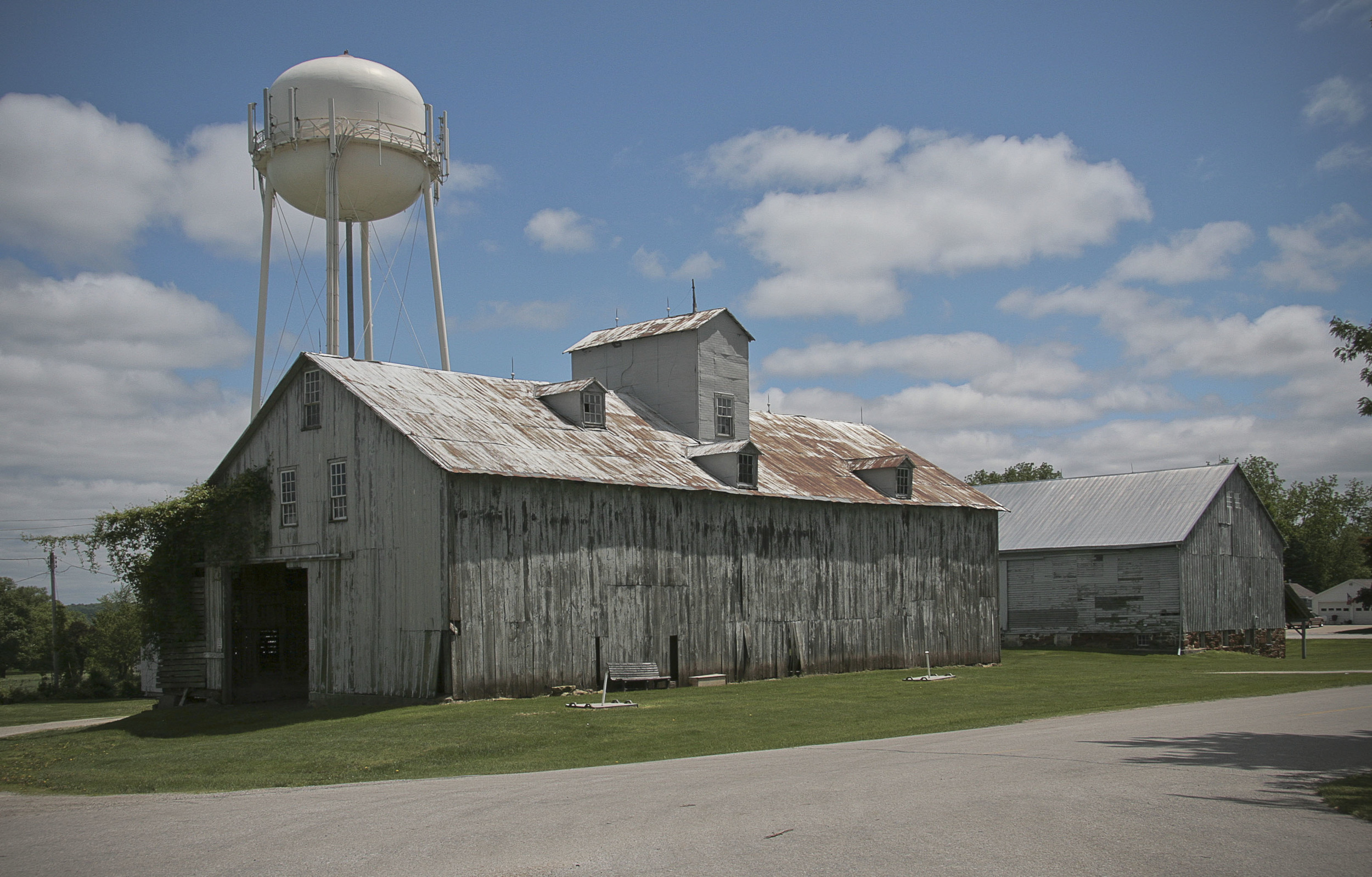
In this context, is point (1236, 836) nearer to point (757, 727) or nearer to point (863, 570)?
point (757, 727)

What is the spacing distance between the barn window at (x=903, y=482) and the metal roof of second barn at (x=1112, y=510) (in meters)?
15.6

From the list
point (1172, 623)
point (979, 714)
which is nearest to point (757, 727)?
point (979, 714)

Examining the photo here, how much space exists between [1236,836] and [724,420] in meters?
29.0

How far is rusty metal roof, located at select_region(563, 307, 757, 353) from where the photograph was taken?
3741 centimetres

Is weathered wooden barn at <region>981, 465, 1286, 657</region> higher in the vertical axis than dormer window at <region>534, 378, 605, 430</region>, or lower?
lower

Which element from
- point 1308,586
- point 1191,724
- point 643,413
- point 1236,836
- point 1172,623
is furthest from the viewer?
point 1308,586

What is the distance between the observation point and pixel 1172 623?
157 ft

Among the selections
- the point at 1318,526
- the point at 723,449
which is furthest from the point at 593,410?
the point at 1318,526

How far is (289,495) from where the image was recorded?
29891 millimetres

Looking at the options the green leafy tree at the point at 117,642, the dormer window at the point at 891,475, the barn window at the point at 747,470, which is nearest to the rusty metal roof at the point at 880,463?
the dormer window at the point at 891,475

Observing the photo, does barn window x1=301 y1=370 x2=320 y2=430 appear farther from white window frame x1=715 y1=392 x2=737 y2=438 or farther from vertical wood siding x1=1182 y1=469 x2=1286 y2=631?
vertical wood siding x1=1182 y1=469 x2=1286 y2=631

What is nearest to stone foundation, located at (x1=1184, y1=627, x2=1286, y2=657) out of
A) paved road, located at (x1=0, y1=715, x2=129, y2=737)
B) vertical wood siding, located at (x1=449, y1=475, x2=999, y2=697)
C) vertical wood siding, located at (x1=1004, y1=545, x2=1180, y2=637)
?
vertical wood siding, located at (x1=1004, y1=545, x2=1180, y2=637)

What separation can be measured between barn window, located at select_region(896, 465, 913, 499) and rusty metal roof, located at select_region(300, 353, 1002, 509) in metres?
0.31

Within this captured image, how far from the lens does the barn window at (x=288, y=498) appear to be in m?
29.7
